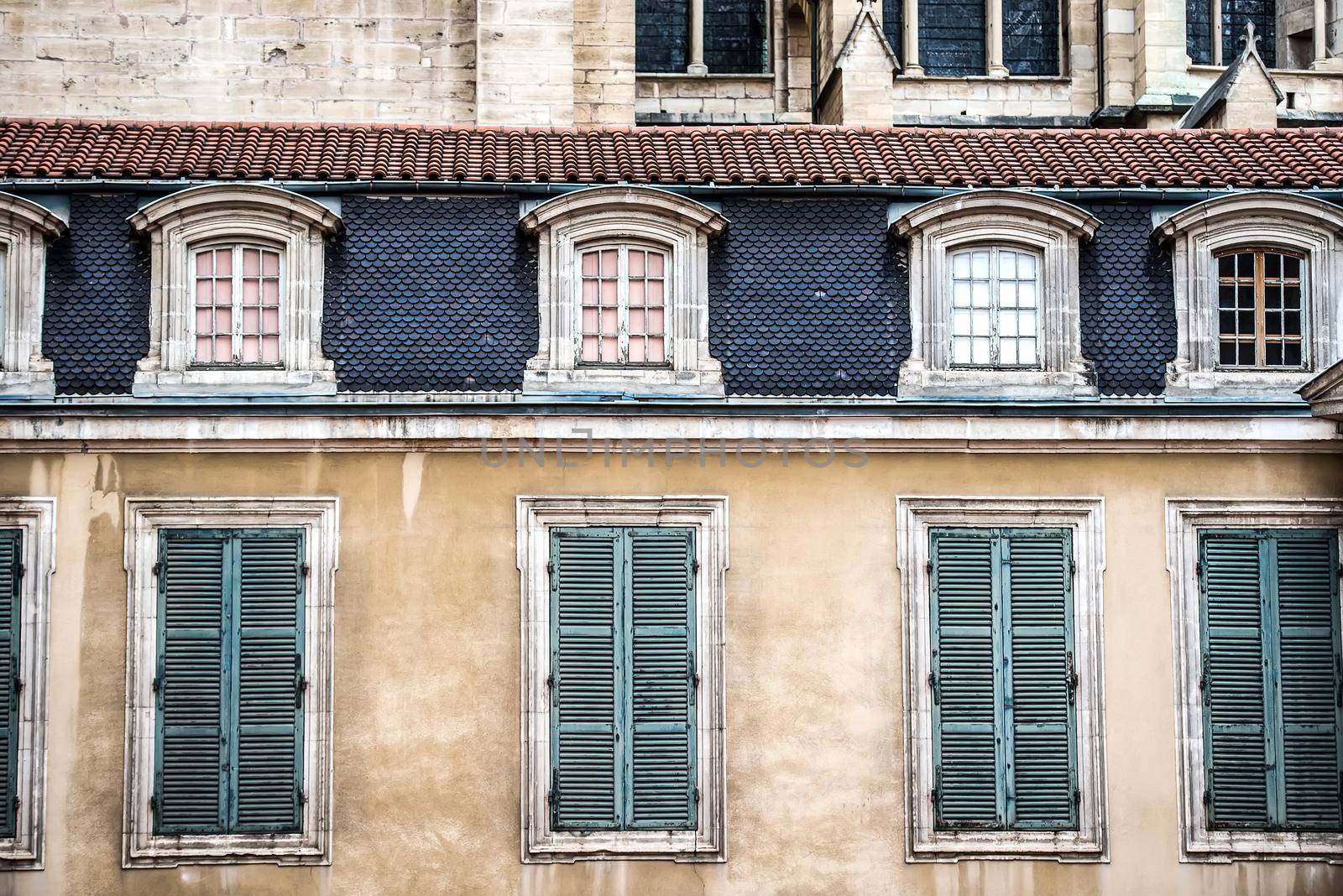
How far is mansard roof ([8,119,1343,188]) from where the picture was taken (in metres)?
14.2

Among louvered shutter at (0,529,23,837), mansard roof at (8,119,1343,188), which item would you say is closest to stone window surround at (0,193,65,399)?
mansard roof at (8,119,1343,188)

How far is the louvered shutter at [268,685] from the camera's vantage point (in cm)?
1327

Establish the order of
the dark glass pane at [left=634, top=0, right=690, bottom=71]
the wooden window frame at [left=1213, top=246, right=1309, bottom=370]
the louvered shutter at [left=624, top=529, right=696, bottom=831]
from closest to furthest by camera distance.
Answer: the louvered shutter at [left=624, top=529, right=696, bottom=831] < the wooden window frame at [left=1213, top=246, right=1309, bottom=370] < the dark glass pane at [left=634, top=0, right=690, bottom=71]

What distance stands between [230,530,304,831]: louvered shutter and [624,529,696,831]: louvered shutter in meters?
2.83

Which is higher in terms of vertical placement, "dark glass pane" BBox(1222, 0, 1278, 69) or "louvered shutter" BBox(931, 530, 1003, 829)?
"dark glass pane" BBox(1222, 0, 1278, 69)

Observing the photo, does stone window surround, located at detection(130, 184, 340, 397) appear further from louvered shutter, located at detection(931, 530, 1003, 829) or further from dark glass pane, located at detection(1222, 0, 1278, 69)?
dark glass pane, located at detection(1222, 0, 1278, 69)

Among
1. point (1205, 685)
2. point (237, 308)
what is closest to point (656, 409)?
point (237, 308)

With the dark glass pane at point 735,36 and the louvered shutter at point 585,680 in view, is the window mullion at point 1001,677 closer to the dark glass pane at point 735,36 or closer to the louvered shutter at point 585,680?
the louvered shutter at point 585,680

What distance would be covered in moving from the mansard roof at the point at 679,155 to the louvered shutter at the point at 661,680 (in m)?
3.40

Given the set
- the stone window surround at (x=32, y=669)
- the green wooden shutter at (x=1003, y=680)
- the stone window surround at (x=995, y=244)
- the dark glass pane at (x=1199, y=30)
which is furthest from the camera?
the dark glass pane at (x=1199, y=30)

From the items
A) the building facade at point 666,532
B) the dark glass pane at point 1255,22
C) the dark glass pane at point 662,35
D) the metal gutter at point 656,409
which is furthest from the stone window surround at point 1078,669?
the dark glass pane at point 1255,22

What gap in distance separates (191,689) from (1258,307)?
993 cm

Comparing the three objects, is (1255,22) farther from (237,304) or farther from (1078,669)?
(237,304)

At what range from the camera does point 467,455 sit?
13.6 metres
